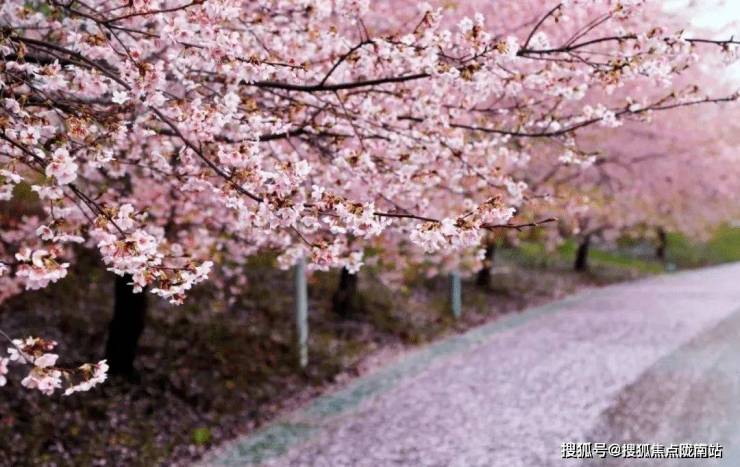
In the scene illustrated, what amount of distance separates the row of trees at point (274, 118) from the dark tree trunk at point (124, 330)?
30 mm

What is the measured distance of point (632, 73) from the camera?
5.44 meters

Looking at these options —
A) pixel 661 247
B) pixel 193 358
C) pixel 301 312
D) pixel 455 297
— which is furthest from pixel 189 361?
pixel 661 247

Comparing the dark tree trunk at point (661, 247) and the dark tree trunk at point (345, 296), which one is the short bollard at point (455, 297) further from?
the dark tree trunk at point (661, 247)

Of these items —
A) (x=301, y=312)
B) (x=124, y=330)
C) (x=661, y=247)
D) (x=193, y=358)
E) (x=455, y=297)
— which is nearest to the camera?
(x=124, y=330)

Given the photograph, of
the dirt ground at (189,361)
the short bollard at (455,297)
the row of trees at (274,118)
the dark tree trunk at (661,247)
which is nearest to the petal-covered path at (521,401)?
the dirt ground at (189,361)

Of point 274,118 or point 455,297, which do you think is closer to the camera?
point 274,118

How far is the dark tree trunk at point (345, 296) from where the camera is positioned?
55.6 ft

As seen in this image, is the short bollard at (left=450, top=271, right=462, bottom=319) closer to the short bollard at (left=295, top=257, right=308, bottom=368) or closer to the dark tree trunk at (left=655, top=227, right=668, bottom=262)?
the short bollard at (left=295, top=257, right=308, bottom=368)

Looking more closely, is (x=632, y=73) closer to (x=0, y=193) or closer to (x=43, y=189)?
(x=43, y=189)

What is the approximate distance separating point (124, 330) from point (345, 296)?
6.48 m

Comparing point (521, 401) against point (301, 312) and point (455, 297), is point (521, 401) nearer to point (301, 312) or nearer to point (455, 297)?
point (301, 312)

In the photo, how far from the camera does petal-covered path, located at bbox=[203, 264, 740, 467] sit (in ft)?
31.0

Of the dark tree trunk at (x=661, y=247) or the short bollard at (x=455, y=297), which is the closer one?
the short bollard at (x=455, y=297)

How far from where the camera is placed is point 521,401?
11.6 metres
